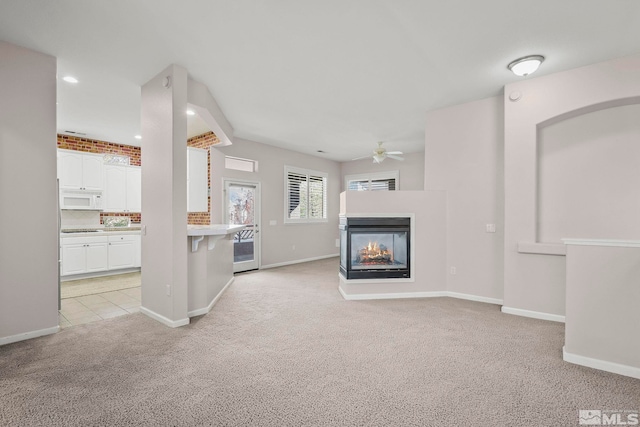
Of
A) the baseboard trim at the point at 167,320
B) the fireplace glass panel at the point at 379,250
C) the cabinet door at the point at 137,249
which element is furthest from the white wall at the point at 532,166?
the cabinet door at the point at 137,249

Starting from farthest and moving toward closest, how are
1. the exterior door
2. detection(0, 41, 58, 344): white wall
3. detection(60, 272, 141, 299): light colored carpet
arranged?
1. the exterior door
2. detection(60, 272, 141, 299): light colored carpet
3. detection(0, 41, 58, 344): white wall

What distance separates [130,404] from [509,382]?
101 inches

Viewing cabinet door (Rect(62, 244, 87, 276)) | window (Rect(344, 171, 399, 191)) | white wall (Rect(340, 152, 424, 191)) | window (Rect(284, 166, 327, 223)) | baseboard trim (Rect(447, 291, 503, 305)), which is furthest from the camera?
window (Rect(344, 171, 399, 191))

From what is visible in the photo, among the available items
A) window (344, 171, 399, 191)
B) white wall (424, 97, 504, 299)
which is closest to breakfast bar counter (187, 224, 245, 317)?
white wall (424, 97, 504, 299)

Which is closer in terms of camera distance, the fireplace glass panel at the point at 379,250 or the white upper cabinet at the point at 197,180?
the fireplace glass panel at the point at 379,250

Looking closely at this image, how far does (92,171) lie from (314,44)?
5456mm

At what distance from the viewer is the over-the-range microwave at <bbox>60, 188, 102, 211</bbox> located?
5694 millimetres

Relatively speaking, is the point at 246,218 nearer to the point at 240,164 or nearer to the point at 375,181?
the point at 240,164

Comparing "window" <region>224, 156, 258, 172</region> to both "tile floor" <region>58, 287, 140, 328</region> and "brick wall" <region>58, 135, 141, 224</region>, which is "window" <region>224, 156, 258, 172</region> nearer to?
"brick wall" <region>58, 135, 141, 224</region>

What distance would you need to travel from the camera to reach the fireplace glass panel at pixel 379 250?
4426 millimetres

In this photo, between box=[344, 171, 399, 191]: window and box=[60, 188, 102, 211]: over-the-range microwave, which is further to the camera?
box=[344, 171, 399, 191]: window

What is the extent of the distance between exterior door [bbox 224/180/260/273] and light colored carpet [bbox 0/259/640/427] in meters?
2.98

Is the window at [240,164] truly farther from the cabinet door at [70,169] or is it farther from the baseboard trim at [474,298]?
the baseboard trim at [474,298]

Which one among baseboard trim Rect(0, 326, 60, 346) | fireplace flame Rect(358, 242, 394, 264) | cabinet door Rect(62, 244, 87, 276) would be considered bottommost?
baseboard trim Rect(0, 326, 60, 346)
